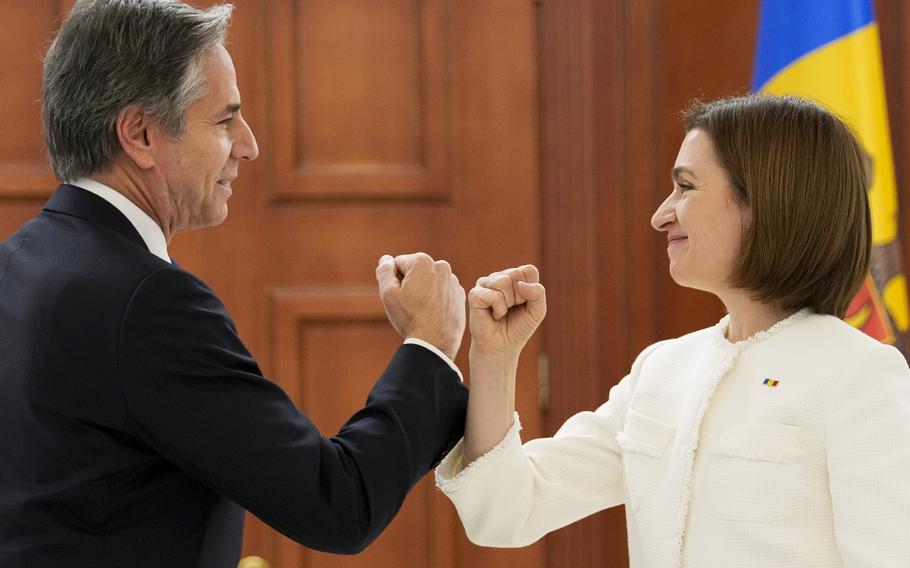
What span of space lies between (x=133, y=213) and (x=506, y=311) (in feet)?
1.59

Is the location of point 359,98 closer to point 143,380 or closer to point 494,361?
point 494,361

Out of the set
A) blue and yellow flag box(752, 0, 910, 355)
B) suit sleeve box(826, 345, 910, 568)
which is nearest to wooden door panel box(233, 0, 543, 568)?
blue and yellow flag box(752, 0, 910, 355)

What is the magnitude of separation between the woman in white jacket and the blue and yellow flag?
2.41 feet

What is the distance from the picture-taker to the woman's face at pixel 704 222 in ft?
4.35

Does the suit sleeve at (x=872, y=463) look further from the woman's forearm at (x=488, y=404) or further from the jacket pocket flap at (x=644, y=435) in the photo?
the woman's forearm at (x=488, y=404)

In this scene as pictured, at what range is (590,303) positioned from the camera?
2252mm

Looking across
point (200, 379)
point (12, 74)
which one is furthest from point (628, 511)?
point (12, 74)

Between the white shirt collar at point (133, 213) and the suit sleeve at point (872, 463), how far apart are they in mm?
794

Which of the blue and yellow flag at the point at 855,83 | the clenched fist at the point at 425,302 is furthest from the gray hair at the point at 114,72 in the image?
the blue and yellow flag at the point at 855,83

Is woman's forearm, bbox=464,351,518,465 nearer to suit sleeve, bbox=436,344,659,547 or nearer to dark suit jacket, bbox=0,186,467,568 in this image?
suit sleeve, bbox=436,344,659,547

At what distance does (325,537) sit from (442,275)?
0.39 metres

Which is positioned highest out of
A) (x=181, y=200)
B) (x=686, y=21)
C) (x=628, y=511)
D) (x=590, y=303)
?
(x=686, y=21)

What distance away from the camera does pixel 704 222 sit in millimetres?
1334

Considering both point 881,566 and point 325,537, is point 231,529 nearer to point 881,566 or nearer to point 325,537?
point 325,537
